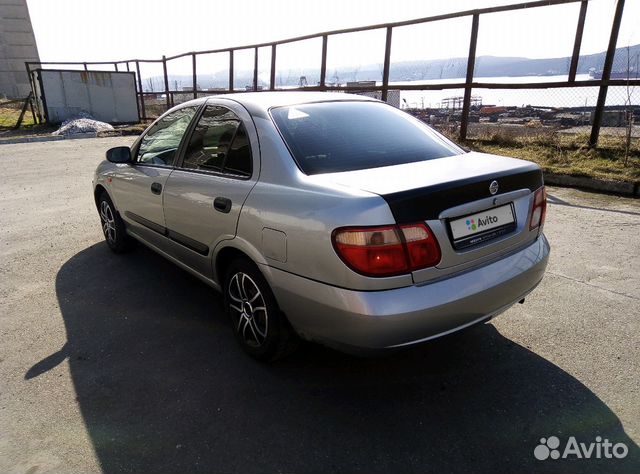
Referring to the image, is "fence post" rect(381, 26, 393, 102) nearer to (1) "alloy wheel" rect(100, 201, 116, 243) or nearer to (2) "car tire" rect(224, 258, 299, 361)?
(1) "alloy wheel" rect(100, 201, 116, 243)

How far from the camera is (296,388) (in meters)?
2.55

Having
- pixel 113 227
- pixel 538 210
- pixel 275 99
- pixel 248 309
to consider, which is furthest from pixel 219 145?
pixel 113 227

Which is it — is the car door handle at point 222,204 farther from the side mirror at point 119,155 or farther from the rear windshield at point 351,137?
the side mirror at point 119,155

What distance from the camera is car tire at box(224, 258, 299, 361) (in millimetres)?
2557

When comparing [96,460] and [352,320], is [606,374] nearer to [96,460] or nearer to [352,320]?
[352,320]

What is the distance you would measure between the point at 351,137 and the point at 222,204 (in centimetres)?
90

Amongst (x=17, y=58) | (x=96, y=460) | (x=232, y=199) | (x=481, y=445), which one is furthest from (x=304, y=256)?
(x=17, y=58)

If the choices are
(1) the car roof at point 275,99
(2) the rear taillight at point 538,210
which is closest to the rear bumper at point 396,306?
(2) the rear taillight at point 538,210

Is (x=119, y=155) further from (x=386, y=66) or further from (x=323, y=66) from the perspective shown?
(x=323, y=66)

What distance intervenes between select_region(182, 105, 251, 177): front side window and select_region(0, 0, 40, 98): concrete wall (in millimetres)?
52726

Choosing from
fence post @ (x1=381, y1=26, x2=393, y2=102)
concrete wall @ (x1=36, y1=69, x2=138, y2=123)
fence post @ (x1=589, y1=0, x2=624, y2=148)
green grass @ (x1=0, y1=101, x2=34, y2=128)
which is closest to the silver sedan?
fence post @ (x1=589, y1=0, x2=624, y2=148)

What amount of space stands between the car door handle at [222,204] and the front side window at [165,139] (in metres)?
0.85

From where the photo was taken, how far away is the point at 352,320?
2.08 meters

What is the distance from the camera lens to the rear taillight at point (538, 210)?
260 cm
